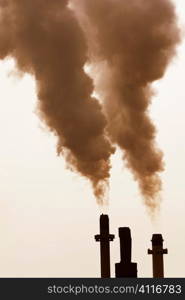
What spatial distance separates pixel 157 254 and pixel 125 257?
1.56m

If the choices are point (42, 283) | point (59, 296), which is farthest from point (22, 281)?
point (59, 296)

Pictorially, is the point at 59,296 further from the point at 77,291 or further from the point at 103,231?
the point at 103,231

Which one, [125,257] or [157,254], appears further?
[157,254]

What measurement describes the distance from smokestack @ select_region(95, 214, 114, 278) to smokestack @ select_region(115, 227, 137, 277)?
0.55 metres

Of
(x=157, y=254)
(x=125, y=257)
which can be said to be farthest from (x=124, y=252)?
(x=157, y=254)

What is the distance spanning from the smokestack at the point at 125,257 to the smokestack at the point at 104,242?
0.55 metres

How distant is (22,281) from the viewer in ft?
268

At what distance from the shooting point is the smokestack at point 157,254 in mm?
78356

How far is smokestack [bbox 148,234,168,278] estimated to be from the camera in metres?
78.4

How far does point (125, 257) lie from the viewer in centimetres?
7888

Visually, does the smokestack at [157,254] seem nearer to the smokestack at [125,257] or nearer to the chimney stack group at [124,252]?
the chimney stack group at [124,252]

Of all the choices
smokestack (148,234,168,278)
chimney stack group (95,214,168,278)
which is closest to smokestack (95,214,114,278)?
chimney stack group (95,214,168,278)

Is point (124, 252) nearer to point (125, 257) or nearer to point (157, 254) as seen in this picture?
point (125, 257)

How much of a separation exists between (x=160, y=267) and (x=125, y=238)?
213 centimetres
